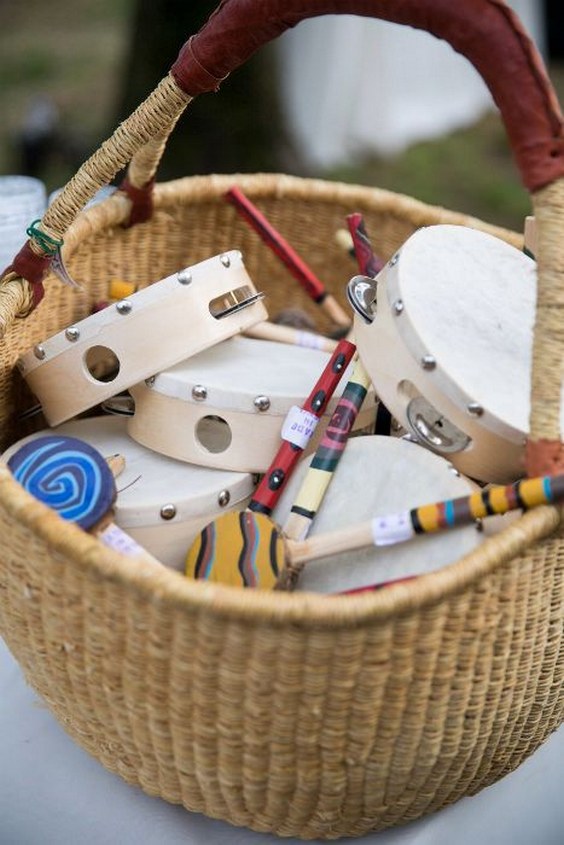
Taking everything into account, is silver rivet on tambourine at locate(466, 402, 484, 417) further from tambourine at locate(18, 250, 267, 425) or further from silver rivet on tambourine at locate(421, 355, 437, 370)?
tambourine at locate(18, 250, 267, 425)

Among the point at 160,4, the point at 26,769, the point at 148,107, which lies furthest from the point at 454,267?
the point at 160,4

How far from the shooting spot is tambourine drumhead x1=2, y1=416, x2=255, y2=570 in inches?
27.6

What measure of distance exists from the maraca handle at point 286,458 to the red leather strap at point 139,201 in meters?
0.30

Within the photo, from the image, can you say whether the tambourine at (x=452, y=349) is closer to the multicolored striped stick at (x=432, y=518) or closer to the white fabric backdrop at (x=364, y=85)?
the multicolored striped stick at (x=432, y=518)

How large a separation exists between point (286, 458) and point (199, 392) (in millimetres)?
83

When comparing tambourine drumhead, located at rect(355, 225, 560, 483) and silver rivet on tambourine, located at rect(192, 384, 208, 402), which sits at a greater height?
tambourine drumhead, located at rect(355, 225, 560, 483)

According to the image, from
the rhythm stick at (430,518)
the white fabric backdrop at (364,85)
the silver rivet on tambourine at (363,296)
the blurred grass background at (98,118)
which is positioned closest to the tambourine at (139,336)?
the silver rivet on tambourine at (363,296)

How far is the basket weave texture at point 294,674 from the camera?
535mm

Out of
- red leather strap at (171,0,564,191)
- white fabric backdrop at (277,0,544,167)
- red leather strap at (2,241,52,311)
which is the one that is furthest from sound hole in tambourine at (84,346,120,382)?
white fabric backdrop at (277,0,544,167)

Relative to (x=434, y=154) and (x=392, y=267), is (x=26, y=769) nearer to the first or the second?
(x=392, y=267)

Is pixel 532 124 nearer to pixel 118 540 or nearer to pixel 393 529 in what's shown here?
pixel 393 529

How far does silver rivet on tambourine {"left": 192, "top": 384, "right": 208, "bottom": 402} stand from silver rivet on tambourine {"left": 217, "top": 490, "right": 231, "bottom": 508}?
7cm

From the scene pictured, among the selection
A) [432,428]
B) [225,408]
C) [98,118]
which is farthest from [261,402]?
[98,118]

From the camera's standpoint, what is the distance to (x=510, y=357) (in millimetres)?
701
